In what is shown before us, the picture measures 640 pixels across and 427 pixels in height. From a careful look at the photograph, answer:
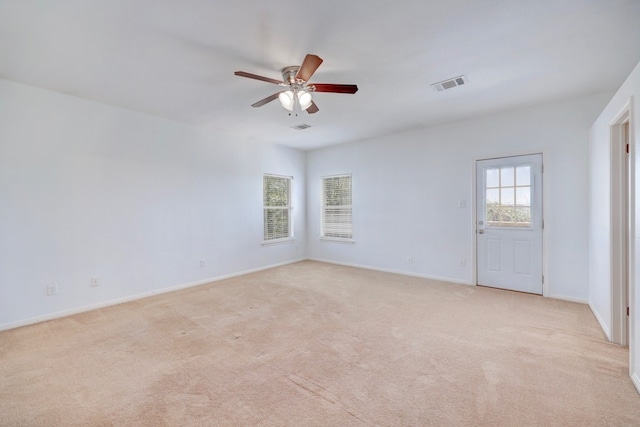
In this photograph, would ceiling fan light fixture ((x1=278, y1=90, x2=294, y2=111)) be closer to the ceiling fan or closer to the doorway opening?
the ceiling fan

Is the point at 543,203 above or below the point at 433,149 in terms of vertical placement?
below

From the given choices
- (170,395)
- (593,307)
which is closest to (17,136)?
(170,395)

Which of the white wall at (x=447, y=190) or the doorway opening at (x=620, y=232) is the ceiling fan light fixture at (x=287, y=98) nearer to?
the doorway opening at (x=620, y=232)

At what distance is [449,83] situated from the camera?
10.5ft

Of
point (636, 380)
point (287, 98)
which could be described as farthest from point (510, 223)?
point (287, 98)

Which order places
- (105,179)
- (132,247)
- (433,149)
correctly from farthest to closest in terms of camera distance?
(433,149), (132,247), (105,179)

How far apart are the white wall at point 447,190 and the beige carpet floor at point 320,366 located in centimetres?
88

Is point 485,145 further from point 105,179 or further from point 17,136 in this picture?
point 17,136

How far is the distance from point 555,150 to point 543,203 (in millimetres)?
730

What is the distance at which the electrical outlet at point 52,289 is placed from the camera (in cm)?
334

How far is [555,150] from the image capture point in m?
3.87

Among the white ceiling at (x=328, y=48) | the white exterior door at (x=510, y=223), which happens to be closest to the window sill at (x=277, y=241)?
the white ceiling at (x=328, y=48)

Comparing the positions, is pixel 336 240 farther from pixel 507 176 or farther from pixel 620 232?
pixel 620 232

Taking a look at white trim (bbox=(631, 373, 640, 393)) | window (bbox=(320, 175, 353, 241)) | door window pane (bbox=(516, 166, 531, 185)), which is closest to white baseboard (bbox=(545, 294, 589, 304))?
door window pane (bbox=(516, 166, 531, 185))
